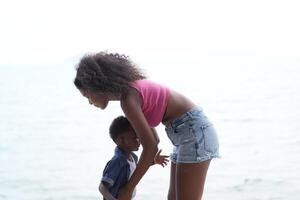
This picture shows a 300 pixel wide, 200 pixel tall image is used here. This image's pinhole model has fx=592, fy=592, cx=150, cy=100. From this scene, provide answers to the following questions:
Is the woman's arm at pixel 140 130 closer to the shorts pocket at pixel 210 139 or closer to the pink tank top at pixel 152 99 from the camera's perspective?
the pink tank top at pixel 152 99

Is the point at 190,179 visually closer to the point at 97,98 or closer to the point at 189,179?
the point at 189,179

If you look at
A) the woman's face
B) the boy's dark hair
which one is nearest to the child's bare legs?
the boy's dark hair

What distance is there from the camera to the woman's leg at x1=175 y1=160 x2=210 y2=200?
2281mm

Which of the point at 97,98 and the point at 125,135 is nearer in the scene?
the point at 97,98

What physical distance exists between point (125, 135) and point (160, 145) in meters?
4.84

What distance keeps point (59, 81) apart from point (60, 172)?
20.5 metres

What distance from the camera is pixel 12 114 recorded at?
1470 cm

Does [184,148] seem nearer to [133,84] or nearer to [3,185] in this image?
[133,84]

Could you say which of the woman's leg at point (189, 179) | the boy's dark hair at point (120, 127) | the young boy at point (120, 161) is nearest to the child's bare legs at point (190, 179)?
the woman's leg at point (189, 179)

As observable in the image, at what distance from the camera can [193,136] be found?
7.41 ft

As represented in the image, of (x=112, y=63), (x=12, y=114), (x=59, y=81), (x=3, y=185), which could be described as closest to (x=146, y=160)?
(x=112, y=63)

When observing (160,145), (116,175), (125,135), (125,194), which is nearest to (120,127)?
(125,135)

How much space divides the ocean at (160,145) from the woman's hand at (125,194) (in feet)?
1.60

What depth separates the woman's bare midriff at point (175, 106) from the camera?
7.41 ft
